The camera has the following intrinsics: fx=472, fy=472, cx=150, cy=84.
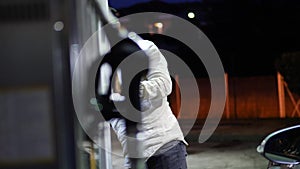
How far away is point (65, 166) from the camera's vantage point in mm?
1493

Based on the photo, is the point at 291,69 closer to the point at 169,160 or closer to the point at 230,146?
the point at 230,146

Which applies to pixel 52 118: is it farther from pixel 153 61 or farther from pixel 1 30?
pixel 153 61

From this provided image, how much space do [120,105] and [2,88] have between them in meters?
1.37

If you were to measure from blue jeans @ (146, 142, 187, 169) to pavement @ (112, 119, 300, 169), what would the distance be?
231 cm

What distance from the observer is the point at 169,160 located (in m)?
2.63

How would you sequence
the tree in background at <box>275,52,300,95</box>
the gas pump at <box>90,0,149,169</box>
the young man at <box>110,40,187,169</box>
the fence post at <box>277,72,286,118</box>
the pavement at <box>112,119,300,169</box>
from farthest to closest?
1. the fence post at <box>277,72,286,118</box>
2. the tree in background at <box>275,52,300,95</box>
3. the pavement at <box>112,119,300,169</box>
4. the gas pump at <box>90,0,149,169</box>
5. the young man at <box>110,40,187,169</box>

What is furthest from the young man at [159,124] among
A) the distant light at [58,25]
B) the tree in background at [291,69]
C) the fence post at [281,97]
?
the fence post at [281,97]

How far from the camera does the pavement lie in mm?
8580

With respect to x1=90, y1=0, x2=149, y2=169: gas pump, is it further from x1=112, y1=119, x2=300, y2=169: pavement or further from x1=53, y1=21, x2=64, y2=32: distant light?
x1=112, y1=119, x2=300, y2=169: pavement

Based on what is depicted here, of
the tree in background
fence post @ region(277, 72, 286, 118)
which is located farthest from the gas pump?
fence post @ region(277, 72, 286, 118)

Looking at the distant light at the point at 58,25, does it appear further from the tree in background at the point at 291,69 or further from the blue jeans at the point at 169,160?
the tree in background at the point at 291,69

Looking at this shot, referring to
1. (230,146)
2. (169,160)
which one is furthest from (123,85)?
(230,146)

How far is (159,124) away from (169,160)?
0.68ft

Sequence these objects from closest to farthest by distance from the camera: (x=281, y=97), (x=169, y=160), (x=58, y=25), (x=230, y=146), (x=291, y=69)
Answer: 1. (x=58, y=25)
2. (x=169, y=160)
3. (x=230, y=146)
4. (x=291, y=69)
5. (x=281, y=97)
